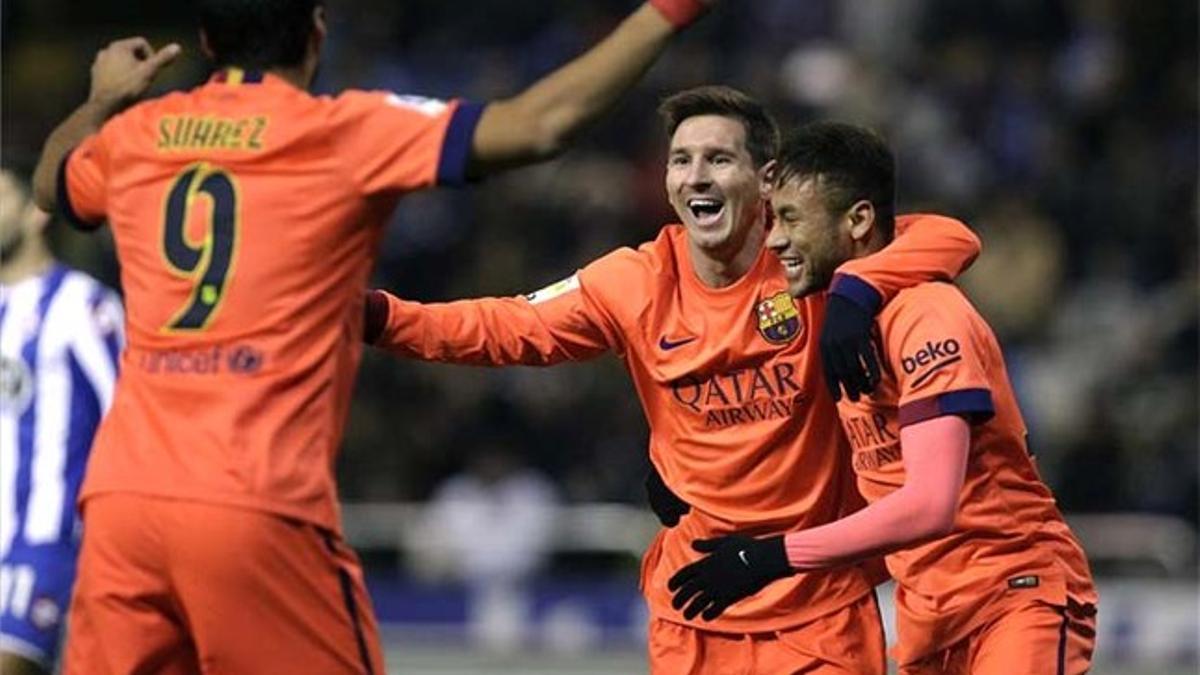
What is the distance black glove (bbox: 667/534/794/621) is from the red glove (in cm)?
151

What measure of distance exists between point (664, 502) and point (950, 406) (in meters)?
1.16

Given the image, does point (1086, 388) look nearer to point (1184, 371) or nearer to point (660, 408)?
point (1184, 371)

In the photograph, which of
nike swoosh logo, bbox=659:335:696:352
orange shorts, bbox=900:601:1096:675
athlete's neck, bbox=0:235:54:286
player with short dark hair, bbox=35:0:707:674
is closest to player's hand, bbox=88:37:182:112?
player with short dark hair, bbox=35:0:707:674

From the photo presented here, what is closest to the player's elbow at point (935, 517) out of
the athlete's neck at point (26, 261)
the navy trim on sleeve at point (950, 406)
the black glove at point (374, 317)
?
the navy trim on sleeve at point (950, 406)

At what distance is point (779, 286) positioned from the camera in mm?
7062

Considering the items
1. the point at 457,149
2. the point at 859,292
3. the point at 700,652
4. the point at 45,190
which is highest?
the point at 457,149

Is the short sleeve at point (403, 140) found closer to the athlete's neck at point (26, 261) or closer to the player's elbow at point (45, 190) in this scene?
the player's elbow at point (45, 190)

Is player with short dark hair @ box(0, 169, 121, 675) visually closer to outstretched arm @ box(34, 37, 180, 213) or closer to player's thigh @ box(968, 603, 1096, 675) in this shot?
outstretched arm @ box(34, 37, 180, 213)

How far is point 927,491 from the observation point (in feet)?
20.2

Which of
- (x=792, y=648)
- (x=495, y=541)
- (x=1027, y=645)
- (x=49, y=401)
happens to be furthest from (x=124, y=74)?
(x=495, y=541)

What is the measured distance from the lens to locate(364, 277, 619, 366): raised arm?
276 inches

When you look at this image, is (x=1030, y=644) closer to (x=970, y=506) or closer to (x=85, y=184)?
(x=970, y=506)

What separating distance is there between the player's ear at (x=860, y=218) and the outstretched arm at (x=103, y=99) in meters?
1.72

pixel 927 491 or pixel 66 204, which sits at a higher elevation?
pixel 66 204
